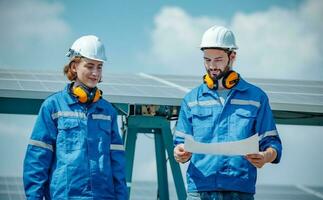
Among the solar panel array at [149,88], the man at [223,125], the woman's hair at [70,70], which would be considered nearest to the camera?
the man at [223,125]

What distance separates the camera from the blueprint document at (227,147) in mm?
4684

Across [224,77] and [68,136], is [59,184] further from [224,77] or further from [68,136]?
[224,77]

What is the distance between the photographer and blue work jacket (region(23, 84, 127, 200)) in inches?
194

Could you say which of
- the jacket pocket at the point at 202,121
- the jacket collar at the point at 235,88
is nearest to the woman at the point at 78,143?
the jacket pocket at the point at 202,121

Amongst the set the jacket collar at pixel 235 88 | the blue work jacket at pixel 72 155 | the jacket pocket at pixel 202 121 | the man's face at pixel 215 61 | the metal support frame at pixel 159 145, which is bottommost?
the metal support frame at pixel 159 145

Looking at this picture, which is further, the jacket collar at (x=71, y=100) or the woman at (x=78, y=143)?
the jacket collar at (x=71, y=100)

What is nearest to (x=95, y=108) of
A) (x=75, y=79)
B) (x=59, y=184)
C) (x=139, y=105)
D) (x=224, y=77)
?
(x=75, y=79)

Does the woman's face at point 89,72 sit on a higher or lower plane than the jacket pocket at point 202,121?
higher

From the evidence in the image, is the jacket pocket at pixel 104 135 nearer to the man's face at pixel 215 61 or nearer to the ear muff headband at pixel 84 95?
the ear muff headband at pixel 84 95

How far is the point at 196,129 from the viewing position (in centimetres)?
501

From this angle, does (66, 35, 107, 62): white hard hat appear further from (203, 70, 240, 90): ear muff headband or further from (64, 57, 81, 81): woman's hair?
(203, 70, 240, 90): ear muff headband

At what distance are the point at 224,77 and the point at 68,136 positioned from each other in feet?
3.69

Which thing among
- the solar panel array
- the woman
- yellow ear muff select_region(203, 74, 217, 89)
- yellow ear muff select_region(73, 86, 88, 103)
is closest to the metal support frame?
the solar panel array

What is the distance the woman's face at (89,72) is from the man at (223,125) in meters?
0.64
